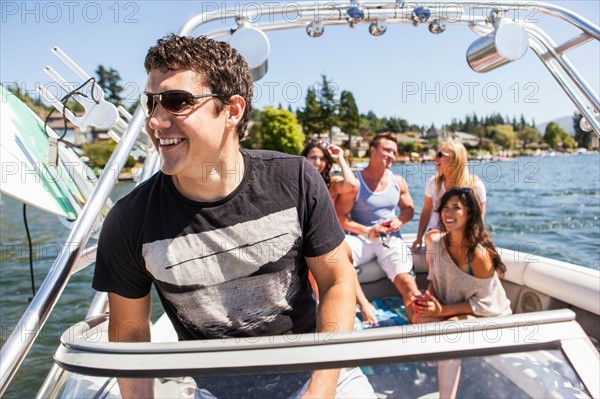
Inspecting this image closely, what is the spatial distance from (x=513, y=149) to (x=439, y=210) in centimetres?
8330

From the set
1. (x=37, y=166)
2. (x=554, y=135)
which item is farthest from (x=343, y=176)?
(x=554, y=135)

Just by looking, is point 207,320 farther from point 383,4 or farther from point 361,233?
point 361,233

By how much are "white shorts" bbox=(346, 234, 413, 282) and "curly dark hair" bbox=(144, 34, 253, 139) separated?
2.10 metres

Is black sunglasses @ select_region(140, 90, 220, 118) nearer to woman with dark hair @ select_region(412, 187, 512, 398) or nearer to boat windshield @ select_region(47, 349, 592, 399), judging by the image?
boat windshield @ select_region(47, 349, 592, 399)

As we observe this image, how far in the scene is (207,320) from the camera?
144 centimetres

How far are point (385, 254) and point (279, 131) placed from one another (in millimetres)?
52047

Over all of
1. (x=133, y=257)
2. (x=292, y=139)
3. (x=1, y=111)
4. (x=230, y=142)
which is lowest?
(x=133, y=257)

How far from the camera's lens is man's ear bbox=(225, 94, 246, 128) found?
1489 mm

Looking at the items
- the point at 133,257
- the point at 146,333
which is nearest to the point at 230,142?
the point at 133,257

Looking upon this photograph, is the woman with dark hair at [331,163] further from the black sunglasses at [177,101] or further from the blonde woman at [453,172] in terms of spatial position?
the black sunglasses at [177,101]

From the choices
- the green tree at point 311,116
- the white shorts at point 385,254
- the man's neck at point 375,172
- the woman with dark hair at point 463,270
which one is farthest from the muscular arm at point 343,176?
the green tree at point 311,116

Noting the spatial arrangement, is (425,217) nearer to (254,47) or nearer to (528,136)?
(254,47)

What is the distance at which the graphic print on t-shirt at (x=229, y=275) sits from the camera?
4.61 feet

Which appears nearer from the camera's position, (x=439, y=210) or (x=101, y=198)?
(x=101, y=198)
